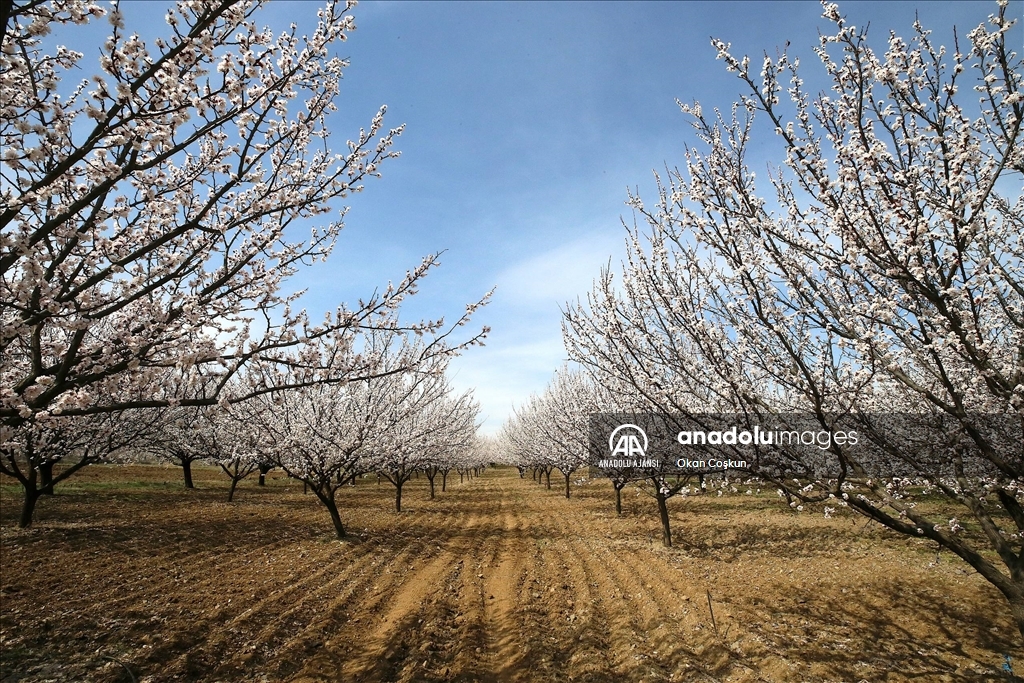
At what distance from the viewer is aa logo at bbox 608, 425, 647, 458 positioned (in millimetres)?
Result: 13562

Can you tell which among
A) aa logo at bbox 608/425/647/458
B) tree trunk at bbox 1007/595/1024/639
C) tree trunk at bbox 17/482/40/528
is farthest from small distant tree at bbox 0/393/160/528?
tree trunk at bbox 1007/595/1024/639

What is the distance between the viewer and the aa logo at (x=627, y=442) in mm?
13562

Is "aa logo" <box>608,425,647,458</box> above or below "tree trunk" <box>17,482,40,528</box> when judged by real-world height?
above

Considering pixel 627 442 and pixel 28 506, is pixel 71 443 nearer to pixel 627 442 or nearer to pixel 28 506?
pixel 28 506

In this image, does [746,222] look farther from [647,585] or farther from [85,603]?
[85,603]

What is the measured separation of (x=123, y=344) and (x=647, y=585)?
10095 millimetres

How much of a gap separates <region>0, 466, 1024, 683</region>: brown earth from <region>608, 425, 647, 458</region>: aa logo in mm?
2697

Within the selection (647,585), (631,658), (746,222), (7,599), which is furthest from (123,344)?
(647,585)

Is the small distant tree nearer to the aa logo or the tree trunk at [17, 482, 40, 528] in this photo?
the tree trunk at [17, 482, 40, 528]

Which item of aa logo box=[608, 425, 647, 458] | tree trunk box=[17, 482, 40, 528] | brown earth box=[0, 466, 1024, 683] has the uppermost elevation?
aa logo box=[608, 425, 647, 458]

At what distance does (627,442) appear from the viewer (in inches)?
561

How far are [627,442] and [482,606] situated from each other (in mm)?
6976

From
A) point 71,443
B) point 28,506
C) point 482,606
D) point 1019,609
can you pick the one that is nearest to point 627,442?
point 482,606

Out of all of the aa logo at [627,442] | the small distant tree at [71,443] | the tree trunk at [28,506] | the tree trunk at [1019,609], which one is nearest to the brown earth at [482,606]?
the tree trunk at [28,506]
